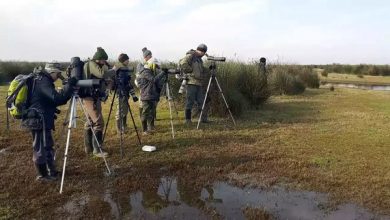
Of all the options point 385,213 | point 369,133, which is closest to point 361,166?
point 385,213

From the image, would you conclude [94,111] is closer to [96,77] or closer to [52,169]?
[96,77]

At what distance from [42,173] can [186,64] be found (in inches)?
208

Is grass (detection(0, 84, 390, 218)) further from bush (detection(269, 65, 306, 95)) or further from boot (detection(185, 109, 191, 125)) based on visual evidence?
bush (detection(269, 65, 306, 95))

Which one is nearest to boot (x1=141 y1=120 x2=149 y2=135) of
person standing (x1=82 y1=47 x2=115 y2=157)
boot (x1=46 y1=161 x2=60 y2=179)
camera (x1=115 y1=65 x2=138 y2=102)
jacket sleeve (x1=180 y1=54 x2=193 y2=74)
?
camera (x1=115 y1=65 x2=138 y2=102)

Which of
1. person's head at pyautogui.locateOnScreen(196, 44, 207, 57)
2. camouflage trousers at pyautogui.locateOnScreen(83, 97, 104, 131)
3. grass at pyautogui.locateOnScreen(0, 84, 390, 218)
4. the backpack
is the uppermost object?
person's head at pyautogui.locateOnScreen(196, 44, 207, 57)

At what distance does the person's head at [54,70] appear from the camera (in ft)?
21.2

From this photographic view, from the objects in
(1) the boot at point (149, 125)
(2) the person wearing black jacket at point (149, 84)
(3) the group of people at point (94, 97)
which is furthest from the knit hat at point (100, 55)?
(1) the boot at point (149, 125)

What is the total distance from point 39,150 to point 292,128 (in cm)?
662

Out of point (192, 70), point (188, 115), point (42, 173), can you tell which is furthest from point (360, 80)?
point (42, 173)

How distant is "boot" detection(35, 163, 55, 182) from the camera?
21.7 ft

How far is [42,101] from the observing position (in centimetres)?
638

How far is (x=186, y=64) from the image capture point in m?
11.0

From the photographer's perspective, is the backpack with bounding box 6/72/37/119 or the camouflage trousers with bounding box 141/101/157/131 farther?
the camouflage trousers with bounding box 141/101/157/131

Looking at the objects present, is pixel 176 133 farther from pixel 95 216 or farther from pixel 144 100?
pixel 95 216
